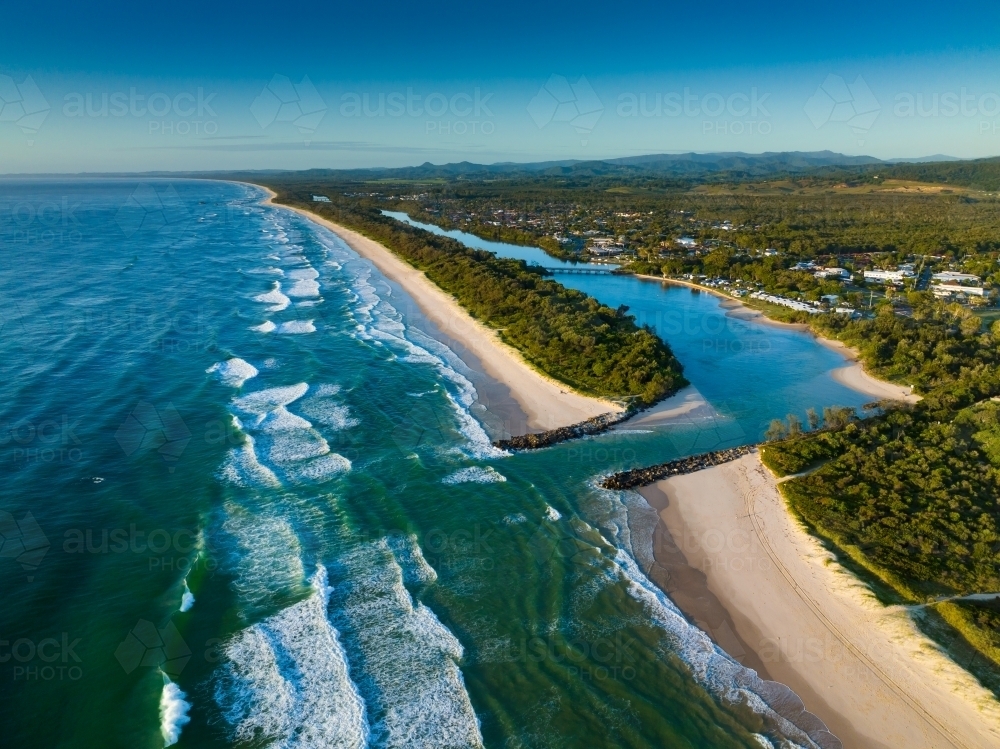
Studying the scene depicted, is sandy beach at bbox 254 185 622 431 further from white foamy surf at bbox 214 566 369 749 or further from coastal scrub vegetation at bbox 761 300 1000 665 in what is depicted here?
white foamy surf at bbox 214 566 369 749

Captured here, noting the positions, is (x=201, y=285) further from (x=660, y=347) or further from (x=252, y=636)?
(x=252, y=636)

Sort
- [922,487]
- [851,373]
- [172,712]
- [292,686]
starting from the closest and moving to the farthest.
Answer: [172,712]
[292,686]
[922,487]
[851,373]

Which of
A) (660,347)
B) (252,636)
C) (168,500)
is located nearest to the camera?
(252,636)

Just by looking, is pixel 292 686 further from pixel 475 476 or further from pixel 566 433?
pixel 566 433

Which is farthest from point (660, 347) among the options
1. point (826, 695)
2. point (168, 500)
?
point (168, 500)

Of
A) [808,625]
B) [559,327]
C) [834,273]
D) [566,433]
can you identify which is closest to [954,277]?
[834,273]

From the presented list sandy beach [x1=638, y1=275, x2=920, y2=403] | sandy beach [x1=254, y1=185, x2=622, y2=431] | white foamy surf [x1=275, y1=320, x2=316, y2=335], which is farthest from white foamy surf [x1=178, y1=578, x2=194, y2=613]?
sandy beach [x1=638, y1=275, x2=920, y2=403]

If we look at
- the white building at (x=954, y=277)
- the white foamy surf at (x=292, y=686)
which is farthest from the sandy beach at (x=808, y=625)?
the white building at (x=954, y=277)
